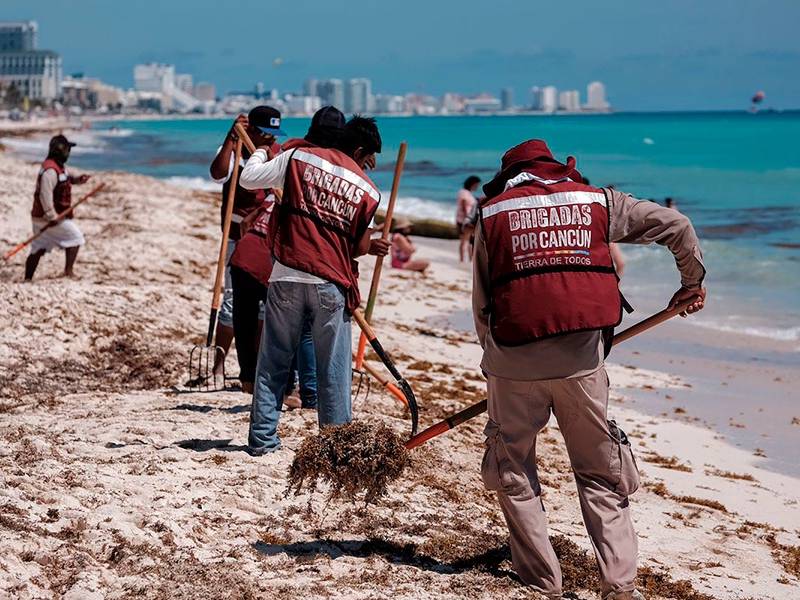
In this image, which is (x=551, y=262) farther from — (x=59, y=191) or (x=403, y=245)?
(x=403, y=245)

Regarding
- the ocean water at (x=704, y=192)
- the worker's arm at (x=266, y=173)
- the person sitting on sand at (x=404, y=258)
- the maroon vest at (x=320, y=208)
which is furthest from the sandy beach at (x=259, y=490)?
the person sitting on sand at (x=404, y=258)

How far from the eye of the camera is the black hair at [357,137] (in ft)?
18.8

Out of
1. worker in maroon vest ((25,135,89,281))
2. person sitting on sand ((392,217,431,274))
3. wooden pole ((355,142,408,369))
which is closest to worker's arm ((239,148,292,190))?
wooden pole ((355,142,408,369))

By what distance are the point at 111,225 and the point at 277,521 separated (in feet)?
40.0

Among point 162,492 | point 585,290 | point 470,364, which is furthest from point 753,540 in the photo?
point 470,364

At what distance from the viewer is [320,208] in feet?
18.4

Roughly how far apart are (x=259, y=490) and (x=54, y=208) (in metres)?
6.67

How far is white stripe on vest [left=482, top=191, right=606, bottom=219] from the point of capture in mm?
4426

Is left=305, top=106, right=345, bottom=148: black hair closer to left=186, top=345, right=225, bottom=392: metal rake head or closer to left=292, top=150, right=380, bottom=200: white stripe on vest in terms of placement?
left=292, top=150, right=380, bottom=200: white stripe on vest

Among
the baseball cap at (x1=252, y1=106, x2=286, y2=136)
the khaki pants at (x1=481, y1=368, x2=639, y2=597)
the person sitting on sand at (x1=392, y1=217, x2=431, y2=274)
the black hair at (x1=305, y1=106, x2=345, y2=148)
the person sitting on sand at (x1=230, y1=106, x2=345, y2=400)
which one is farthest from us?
the person sitting on sand at (x1=392, y1=217, x2=431, y2=274)

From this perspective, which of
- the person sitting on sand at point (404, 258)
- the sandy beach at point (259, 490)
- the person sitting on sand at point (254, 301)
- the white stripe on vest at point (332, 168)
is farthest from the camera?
the person sitting on sand at point (404, 258)

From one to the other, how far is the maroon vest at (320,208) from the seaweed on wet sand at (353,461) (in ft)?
3.02

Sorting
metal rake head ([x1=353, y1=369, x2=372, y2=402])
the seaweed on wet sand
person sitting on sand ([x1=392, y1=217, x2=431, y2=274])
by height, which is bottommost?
person sitting on sand ([x1=392, y1=217, x2=431, y2=274])

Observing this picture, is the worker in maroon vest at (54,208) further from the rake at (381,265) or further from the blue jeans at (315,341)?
the blue jeans at (315,341)
